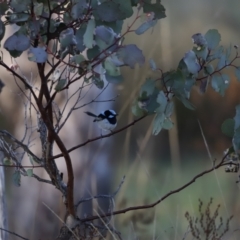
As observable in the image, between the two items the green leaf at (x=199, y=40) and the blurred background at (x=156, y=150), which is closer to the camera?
the green leaf at (x=199, y=40)

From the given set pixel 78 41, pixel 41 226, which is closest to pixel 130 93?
pixel 41 226

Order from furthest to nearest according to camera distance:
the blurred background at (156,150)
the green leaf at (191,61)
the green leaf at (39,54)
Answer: the blurred background at (156,150) < the green leaf at (191,61) < the green leaf at (39,54)

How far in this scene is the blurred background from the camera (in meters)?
1.58

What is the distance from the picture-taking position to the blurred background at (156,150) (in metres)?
A: 1.58

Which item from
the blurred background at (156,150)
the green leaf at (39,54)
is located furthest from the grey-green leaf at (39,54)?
the blurred background at (156,150)

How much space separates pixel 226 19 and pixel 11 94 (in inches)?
36.2

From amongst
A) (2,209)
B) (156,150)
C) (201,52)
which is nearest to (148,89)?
(201,52)

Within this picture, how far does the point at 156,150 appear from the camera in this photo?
163 cm

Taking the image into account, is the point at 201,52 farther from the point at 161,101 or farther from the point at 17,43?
the point at 17,43

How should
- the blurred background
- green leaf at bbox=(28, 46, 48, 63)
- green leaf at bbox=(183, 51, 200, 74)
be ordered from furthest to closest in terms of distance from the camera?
1. the blurred background
2. green leaf at bbox=(183, 51, 200, 74)
3. green leaf at bbox=(28, 46, 48, 63)

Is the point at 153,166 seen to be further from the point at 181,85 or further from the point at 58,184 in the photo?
the point at 181,85

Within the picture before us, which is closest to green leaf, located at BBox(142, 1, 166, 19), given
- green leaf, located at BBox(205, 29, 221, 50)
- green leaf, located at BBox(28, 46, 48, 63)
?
green leaf, located at BBox(205, 29, 221, 50)

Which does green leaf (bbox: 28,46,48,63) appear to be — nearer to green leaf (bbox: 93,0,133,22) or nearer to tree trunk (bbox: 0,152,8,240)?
green leaf (bbox: 93,0,133,22)

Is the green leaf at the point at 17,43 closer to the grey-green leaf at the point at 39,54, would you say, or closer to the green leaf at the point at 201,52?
the grey-green leaf at the point at 39,54
